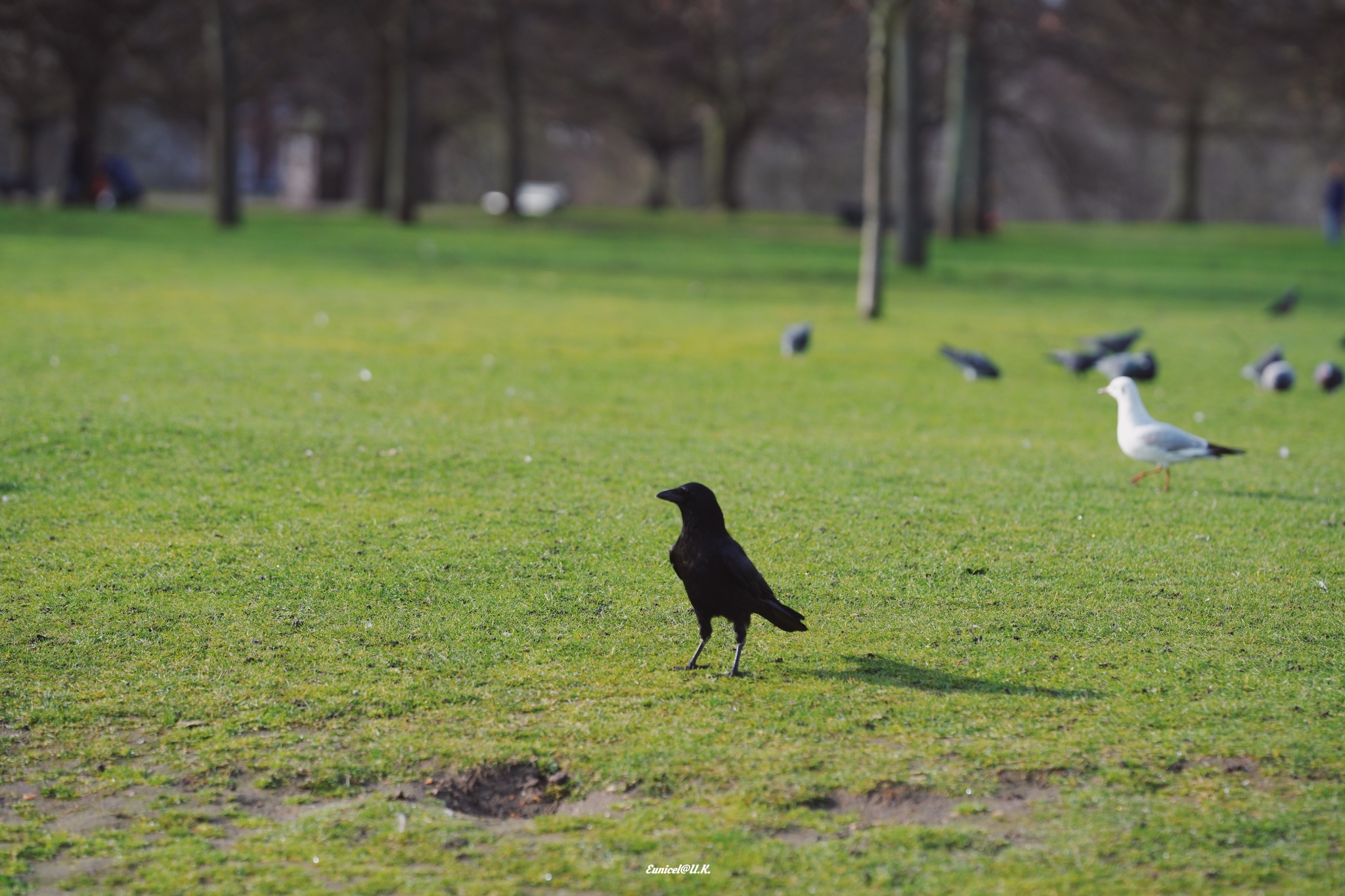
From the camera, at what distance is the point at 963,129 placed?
34.2 meters

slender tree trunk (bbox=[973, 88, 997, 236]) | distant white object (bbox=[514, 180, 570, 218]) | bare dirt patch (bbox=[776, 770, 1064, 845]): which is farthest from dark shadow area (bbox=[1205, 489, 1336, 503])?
distant white object (bbox=[514, 180, 570, 218])

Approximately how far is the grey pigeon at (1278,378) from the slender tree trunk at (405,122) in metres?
26.7

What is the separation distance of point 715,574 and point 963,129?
1211 inches

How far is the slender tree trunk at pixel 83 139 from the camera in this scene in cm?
3697

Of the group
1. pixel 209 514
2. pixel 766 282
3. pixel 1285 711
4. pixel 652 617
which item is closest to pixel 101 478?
pixel 209 514

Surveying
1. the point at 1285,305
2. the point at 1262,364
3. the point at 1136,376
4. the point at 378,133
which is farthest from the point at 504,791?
the point at 378,133

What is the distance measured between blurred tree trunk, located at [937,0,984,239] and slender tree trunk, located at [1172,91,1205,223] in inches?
391

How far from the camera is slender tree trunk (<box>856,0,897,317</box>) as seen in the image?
17.8 m

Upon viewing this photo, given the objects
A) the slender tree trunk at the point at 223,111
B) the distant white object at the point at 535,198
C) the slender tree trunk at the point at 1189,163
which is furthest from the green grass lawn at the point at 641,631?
the distant white object at the point at 535,198

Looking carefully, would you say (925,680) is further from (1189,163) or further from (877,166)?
(1189,163)

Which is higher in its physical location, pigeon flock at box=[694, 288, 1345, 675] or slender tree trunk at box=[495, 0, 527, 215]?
slender tree trunk at box=[495, 0, 527, 215]

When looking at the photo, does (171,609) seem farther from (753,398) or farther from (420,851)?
(753,398)

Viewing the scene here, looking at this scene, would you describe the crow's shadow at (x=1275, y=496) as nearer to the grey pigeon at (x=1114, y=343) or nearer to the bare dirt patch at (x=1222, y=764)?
the bare dirt patch at (x=1222, y=764)

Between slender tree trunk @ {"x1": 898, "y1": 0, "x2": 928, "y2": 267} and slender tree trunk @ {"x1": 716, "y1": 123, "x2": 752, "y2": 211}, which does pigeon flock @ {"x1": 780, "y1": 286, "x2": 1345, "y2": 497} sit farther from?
slender tree trunk @ {"x1": 716, "y1": 123, "x2": 752, "y2": 211}
